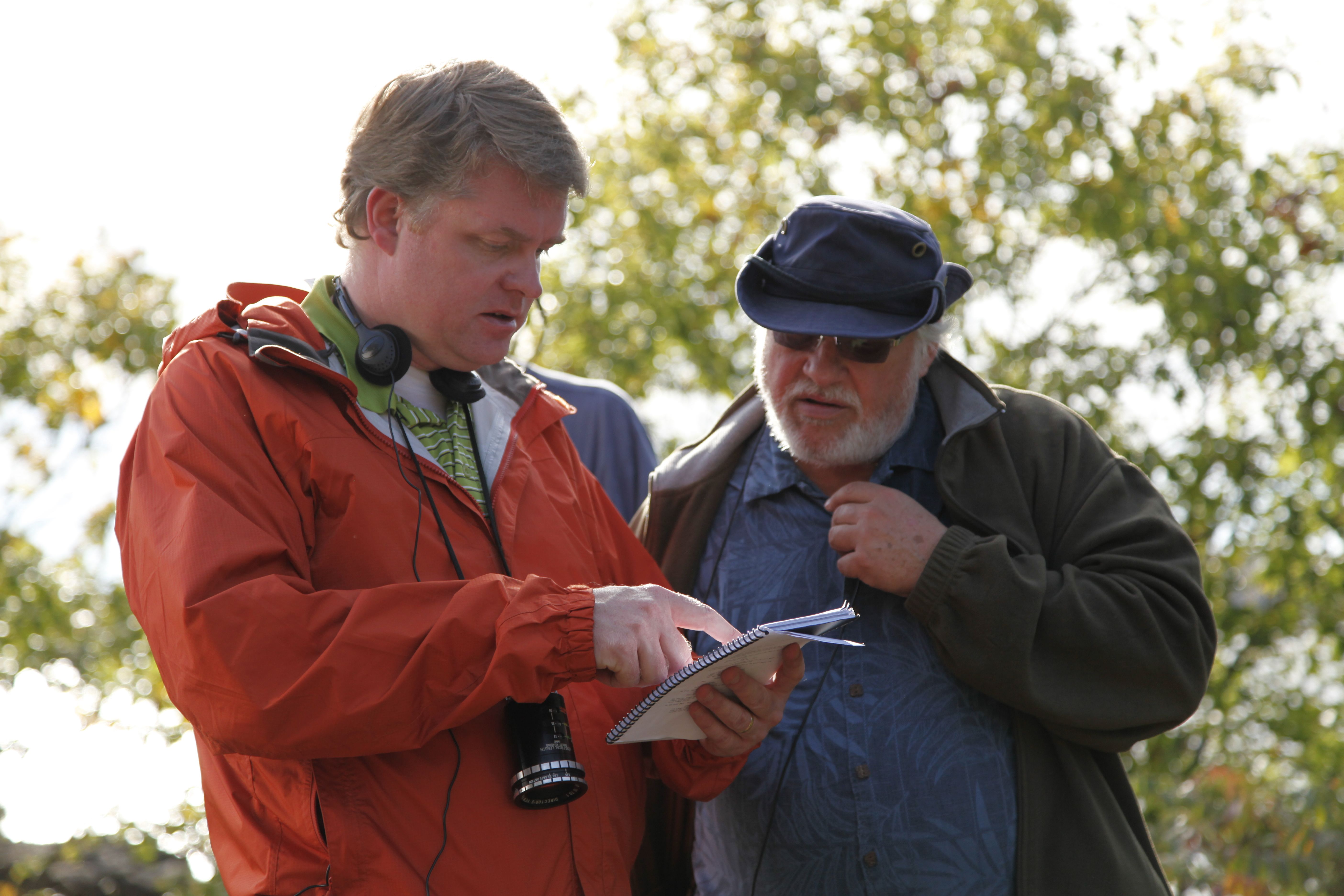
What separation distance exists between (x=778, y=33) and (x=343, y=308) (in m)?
4.72

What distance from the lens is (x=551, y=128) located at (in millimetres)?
2137

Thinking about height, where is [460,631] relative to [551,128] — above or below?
below

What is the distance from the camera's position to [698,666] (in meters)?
1.88

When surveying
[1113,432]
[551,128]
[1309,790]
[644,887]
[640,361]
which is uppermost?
[551,128]

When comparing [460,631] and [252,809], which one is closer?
[460,631]

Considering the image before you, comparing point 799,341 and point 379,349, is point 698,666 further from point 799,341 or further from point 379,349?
point 799,341

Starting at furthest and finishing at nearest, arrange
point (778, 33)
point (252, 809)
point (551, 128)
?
point (778, 33)
point (551, 128)
point (252, 809)

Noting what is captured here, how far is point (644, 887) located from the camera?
2.69 meters

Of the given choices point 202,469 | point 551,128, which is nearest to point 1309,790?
point 551,128

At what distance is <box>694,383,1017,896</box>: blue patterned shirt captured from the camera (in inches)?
97.3

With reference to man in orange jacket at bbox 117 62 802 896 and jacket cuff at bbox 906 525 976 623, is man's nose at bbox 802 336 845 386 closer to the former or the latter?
jacket cuff at bbox 906 525 976 623

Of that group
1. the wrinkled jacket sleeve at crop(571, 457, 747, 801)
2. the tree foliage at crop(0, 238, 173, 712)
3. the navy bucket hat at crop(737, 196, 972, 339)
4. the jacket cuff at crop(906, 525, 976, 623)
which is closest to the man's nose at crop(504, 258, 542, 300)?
the wrinkled jacket sleeve at crop(571, 457, 747, 801)

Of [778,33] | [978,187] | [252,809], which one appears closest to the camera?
[252,809]

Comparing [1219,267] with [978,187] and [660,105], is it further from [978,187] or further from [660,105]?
[660,105]
